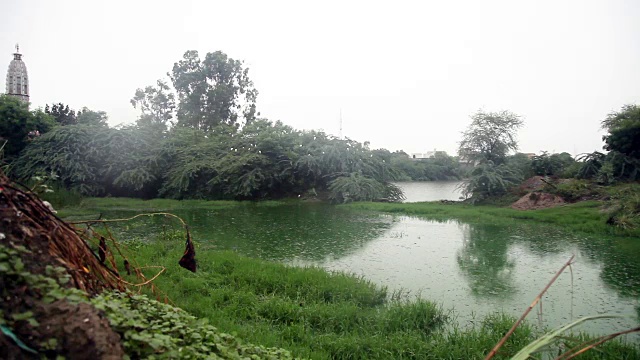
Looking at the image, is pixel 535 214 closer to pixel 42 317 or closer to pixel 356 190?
pixel 356 190

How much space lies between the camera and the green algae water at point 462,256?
4824 mm

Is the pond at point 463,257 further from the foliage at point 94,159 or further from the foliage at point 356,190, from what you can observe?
the foliage at point 94,159

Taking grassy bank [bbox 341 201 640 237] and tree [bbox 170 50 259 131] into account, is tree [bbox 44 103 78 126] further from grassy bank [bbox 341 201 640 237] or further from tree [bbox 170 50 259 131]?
grassy bank [bbox 341 201 640 237]

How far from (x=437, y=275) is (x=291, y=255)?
8.28 feet

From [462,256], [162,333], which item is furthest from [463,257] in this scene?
[162,333]

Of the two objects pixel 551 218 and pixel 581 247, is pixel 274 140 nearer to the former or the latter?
pixel 551 218

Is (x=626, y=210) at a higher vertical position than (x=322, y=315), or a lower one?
higher

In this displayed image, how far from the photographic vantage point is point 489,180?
14375mm

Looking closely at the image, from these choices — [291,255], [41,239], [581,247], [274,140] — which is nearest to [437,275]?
[291,255]

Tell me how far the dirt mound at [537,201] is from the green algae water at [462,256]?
241 cm

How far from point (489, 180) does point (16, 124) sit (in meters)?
18.6

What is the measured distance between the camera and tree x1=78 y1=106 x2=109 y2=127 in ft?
61.5

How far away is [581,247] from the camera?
795 centimetres

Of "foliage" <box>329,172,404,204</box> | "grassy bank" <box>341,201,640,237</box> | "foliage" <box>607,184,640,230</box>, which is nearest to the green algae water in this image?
"grassy bank" <box>341,201,640,237</box>
